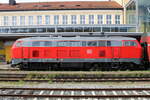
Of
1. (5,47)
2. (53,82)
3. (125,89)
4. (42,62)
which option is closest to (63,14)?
(5,47)

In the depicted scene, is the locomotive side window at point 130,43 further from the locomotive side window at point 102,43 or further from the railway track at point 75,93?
the railway track at point 75,93

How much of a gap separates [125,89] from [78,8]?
44.0 metres

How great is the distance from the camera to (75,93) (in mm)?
12453

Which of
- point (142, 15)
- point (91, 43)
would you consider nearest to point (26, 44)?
point (91, 43)

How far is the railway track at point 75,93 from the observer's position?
11.3 metres

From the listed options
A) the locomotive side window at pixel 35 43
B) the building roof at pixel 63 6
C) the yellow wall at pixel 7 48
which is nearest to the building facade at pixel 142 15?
the locomotive side window at pixel 35 43

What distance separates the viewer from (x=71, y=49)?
23.6 meters

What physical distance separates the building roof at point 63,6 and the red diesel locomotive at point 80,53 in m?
32.6

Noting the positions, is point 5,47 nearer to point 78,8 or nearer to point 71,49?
point 71,49

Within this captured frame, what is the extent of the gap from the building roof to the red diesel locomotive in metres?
32.6

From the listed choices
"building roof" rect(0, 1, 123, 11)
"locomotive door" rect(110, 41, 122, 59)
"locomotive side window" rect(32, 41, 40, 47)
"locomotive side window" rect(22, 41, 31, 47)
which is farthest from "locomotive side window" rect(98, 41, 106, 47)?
"building roof" rect(0, 1, 123, 11)

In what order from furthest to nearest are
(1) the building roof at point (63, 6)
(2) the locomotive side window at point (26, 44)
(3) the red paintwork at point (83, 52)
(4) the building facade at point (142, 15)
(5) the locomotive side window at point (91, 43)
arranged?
(1) the building roof at point (63, 6)
(4) the building facade at point (142, 15)
(2) the locomotive side window at point (26, 44)
(5) the locomotive side window at point (91, 43)
(3) the red paintwork at point (83, 52)

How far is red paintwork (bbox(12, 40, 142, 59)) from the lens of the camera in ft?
76.6

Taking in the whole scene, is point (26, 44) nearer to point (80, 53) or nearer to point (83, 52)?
point (80, 53)
